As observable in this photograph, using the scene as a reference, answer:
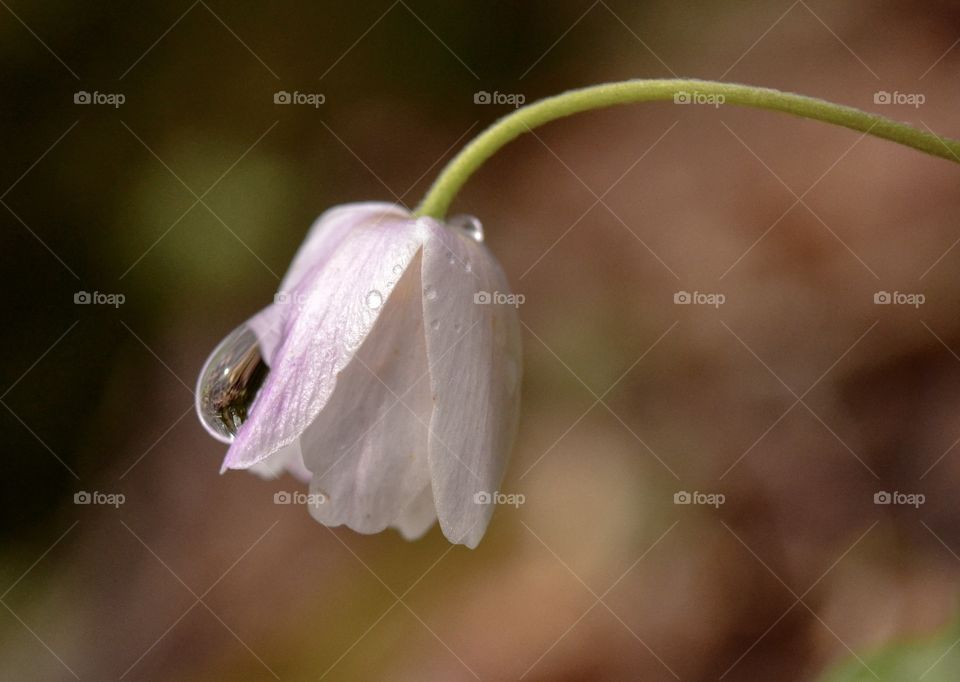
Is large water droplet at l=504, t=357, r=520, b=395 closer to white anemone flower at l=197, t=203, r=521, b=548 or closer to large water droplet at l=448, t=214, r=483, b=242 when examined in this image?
white anemone flower at l=197, t=203, r=521, b=548

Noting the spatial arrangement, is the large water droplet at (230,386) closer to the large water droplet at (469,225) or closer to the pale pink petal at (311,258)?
the pale pink petal at (311,258)

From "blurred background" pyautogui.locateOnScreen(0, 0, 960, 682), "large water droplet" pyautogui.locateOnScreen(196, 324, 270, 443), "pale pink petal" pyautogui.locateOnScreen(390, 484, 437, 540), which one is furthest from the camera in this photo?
"blurred background" pyautogui.locateOnScreen(0, 0, 960, 682)

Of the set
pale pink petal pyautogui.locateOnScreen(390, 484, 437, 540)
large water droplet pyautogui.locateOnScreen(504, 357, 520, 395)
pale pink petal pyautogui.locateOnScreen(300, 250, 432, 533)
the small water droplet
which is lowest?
pale pink petal pyautogui.locateOnScreen(390, 484, 437, 540)

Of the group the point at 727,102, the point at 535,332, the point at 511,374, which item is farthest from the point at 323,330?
the point at 535,332

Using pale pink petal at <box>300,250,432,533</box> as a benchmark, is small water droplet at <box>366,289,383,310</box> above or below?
above

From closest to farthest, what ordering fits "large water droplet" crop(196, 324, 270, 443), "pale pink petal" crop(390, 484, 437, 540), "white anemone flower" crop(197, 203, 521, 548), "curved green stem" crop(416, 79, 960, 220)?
"curved green stem" crop(416, 79, 960, 220) < "white anemone flower" crop(197, 203, 521, 548) < "large water droplet" crop(196, 324, 270, 443) < "pale pink petal" crop(390, 484, 437, 540)

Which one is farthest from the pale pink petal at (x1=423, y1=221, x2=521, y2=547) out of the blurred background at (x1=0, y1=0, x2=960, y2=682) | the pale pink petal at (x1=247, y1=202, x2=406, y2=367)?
the blurred background at (x1=0, y1=0, x2=960, y2=682)

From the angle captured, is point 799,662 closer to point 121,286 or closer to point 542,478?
point 542,478

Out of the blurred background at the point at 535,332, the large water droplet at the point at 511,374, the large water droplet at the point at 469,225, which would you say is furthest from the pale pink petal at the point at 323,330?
the blurred background at the point at 535,332
